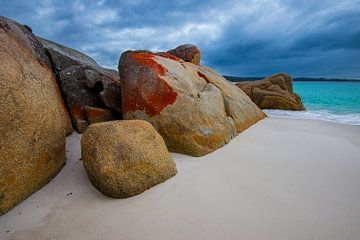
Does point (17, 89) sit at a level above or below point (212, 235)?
above

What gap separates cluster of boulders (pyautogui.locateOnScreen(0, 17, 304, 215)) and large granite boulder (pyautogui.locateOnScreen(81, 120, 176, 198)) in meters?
0.01

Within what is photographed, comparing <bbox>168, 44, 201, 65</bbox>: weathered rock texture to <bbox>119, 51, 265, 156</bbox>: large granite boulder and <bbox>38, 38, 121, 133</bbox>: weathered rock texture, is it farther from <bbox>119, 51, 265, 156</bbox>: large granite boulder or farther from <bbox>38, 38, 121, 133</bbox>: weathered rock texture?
<bbox>38, 38, 121, 133</bbox>: weathered rock texture

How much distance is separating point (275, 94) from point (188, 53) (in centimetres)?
707

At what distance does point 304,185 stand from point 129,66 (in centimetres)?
375

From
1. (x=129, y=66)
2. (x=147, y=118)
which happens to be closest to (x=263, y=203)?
(x=147, y=118)

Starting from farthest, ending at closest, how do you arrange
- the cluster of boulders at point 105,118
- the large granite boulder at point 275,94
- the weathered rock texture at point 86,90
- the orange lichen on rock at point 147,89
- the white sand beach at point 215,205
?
the large granite boulder at point 275,94 → the weathered rock texture at point 86,90 → the orange lichen on rock at point 147,89 → the cluster of boulders at point 105,118 → the white sand beach at point 215,205

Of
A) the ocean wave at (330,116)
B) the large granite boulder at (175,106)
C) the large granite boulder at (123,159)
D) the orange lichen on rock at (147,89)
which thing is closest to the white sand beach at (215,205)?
the large granite boulder at (123,159)

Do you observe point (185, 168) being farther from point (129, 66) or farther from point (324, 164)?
point (129, 66)

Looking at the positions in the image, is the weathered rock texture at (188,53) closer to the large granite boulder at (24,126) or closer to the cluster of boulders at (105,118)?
the cluster of boulders at (105,118)

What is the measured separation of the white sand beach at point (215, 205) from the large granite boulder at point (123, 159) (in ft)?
0.42

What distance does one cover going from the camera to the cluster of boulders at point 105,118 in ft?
8.08

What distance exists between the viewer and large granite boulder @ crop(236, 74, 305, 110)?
11.8m

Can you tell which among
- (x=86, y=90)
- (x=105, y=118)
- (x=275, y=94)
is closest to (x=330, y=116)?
(x=275, y=94)

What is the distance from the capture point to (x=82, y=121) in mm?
Result: 4727
